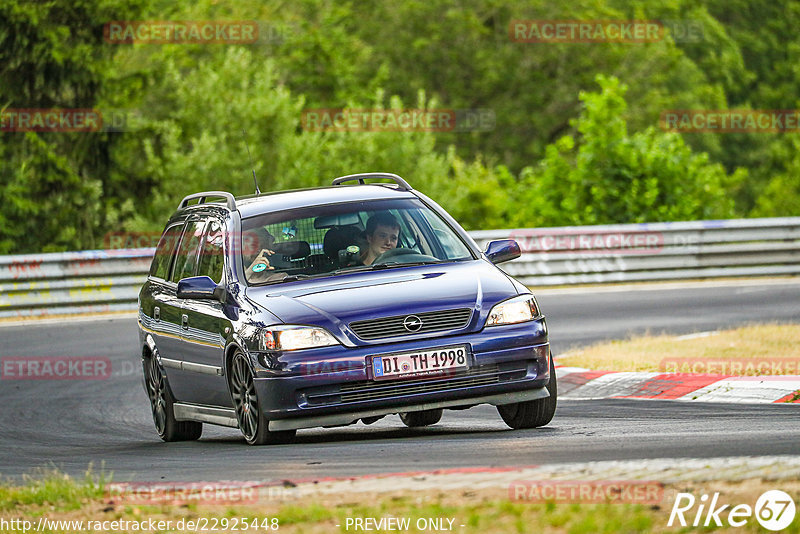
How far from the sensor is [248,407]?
30.6ft

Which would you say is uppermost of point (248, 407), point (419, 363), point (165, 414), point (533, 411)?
point (419, 363)

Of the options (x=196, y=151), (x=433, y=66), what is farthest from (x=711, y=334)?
(x=433, y=66)

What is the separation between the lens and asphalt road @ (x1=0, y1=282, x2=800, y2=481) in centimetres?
760

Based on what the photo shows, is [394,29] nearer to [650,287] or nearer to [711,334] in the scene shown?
[650,287]

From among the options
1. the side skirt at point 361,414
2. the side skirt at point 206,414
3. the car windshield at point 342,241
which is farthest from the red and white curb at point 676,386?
the side skirt at point 206,414

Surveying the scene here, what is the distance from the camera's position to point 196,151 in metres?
39.8

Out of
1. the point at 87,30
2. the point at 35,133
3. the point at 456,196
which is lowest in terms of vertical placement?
the point at 456,196

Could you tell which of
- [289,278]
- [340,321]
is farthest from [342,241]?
[340,321]

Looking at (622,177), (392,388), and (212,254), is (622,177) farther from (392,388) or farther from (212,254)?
(392,388)

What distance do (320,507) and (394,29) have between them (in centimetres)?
5989

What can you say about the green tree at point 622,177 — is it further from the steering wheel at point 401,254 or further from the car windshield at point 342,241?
the steering wheel at point 401,254

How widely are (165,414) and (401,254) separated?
2.41m

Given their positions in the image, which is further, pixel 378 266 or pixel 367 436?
pixel 367 436

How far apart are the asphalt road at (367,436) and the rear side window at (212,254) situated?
1.16 metres
